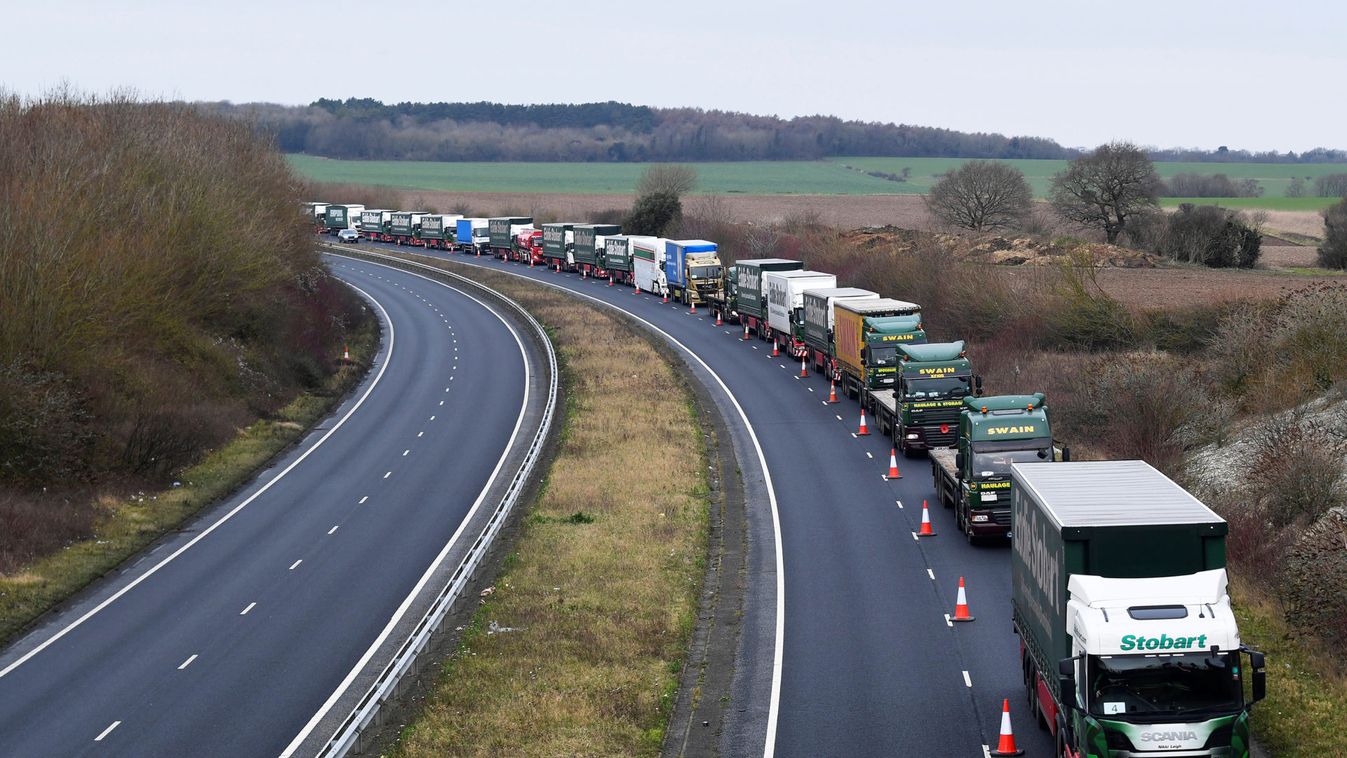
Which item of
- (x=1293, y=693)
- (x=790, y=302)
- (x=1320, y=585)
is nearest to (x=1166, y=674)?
(x=1293, y=693)

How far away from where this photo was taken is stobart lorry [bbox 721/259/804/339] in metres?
74.9

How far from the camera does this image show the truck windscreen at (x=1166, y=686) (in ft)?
56.0

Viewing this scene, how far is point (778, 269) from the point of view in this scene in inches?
2980

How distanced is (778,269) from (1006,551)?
141 ft

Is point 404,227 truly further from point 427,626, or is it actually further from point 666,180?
point 427,626

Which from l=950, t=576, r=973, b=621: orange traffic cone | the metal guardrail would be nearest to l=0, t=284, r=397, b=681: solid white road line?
the metal guardrail

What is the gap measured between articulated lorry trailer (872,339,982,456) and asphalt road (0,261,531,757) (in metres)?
13.3

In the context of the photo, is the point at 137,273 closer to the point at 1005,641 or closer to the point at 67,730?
the point at 67,730

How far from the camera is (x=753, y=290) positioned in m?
76.0

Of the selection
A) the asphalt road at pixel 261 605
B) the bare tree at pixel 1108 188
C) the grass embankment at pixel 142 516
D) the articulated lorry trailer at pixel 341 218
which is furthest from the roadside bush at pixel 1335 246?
the articulated lorry trailer at pixel 341 218

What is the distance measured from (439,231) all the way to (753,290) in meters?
72.7

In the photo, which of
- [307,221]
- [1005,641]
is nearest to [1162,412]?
[1005,641]

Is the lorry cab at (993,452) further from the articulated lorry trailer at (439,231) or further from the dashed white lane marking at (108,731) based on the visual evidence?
the articulated lorry trailer at (439,231)

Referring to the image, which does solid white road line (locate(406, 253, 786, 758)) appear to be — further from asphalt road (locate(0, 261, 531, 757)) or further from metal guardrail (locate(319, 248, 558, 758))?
asphalt road (locate(0, 261, 531, 757))
